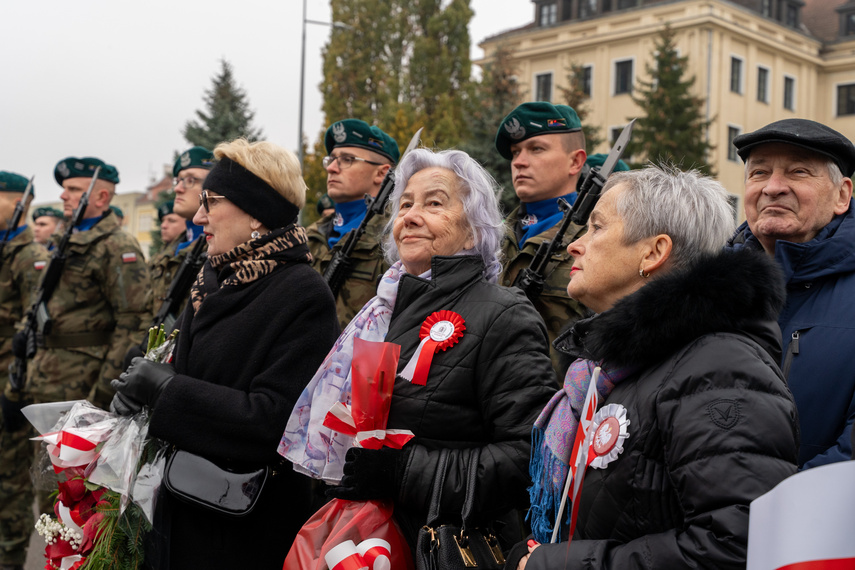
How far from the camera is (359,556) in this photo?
2.60 metres

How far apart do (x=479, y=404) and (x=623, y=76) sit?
3816 centimetres

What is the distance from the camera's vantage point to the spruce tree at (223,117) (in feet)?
81.4

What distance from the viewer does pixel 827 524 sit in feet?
4.48

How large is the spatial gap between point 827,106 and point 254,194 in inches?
1728

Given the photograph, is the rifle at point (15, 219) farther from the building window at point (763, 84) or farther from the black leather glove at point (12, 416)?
the building window at point (763, 84)

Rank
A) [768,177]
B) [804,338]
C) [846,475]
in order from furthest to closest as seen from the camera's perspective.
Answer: [768,177] → [804,338] → [846,475]

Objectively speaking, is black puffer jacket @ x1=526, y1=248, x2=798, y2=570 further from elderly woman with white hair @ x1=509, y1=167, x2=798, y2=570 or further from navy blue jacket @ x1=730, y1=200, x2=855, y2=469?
navy blue jacket @ x1=730, y1=200, x2=855, y2=469

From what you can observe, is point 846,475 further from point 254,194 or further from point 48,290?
point 48,290

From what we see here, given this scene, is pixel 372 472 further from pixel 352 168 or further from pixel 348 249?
pixel 352 168

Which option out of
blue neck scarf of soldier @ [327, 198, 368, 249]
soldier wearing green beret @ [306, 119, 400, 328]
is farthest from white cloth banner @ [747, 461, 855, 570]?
blue neck scarf of soldier @ [327, 198, 368, 249]

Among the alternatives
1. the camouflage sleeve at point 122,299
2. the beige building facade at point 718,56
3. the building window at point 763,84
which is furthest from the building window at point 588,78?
the camouflage sleeve at point 122,299

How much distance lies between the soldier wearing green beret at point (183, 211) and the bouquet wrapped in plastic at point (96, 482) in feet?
8.80

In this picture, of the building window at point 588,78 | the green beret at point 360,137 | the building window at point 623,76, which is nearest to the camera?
the green beret at point 360,137

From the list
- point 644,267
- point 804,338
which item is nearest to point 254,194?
point 644,267
